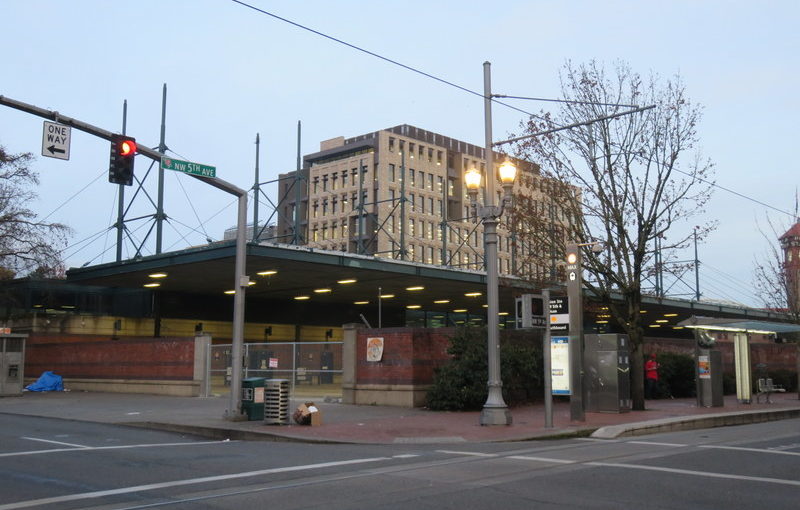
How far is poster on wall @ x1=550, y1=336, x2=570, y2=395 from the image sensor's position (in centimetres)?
2012

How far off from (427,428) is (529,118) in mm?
11074

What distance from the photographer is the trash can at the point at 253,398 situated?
62.2ft

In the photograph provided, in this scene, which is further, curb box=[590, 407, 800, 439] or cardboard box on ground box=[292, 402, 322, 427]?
cardboard box on ground box=[292, 402, 322, 427]

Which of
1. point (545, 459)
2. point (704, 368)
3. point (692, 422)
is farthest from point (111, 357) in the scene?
point (545, 459)

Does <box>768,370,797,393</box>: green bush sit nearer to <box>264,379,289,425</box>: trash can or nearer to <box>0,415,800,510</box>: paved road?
<box>0,415,800,510</box>: paved road

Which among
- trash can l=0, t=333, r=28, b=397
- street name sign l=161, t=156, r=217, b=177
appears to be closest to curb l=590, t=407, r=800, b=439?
street name sign l=161, t=156, r=217, b=177

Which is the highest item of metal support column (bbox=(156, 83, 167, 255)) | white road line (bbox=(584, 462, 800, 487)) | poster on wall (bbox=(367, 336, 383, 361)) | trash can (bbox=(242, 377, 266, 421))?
metal support column (bbox=(156, 83, 167, 255))

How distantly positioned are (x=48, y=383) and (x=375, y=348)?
19.6m

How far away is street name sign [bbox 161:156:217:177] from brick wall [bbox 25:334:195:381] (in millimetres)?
13283

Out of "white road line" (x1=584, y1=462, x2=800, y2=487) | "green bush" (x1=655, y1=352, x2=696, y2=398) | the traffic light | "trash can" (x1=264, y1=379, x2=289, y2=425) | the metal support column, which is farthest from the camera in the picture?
the metal support column

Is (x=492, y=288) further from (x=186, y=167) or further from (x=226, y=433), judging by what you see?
(x=186, y=167)

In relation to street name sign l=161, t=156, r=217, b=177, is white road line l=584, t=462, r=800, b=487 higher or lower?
lower

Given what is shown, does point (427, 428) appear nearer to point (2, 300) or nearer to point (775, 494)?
point (775, 494)

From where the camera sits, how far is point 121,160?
16.8 meters
